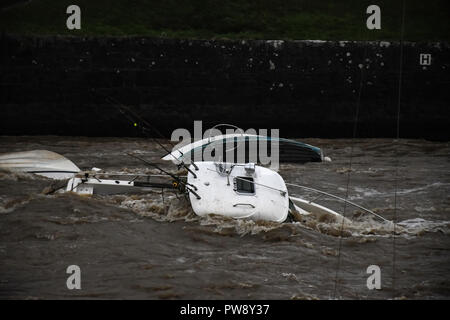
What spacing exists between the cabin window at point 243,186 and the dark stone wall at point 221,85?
821 centimetres

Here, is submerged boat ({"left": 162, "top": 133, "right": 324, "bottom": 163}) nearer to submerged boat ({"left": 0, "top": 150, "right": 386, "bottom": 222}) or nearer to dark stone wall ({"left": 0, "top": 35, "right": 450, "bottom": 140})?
dark stone wall ({"left": 0, "top": 35, "right": 450, "bottom": 140})

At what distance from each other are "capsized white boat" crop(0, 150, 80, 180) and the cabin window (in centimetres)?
401

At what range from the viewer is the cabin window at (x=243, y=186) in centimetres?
1004

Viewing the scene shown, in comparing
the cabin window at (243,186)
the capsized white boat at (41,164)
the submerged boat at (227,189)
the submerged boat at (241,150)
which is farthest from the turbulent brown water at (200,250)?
the submerged boat at (241,150)

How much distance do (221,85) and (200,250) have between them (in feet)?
31.2

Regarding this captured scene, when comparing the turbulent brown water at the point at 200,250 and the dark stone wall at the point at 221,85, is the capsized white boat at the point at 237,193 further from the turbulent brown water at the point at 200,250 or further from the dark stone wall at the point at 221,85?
the dark stone wall at the point at 221,85

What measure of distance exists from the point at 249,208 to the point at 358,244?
1.84 meters

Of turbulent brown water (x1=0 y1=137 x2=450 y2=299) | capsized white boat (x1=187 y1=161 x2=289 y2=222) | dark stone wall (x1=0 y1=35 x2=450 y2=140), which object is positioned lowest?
turbulent brown water (x1=0 y1=137 x2=450 y2=299)

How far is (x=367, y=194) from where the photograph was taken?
13531mm

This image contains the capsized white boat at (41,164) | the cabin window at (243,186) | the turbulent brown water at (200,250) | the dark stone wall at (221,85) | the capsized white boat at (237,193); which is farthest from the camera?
the dark stone wall at (221,85)

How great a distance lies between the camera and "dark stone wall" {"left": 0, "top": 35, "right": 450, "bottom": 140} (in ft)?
57.5

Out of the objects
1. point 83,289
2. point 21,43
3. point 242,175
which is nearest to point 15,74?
point 21,43

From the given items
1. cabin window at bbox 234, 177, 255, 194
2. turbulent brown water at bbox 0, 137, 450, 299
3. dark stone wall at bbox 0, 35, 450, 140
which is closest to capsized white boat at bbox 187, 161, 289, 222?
cabin window at bbox 234, 177, 255, 194

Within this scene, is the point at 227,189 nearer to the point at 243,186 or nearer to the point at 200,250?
the point at 243,186
